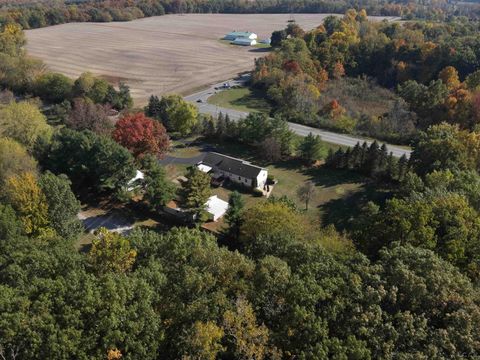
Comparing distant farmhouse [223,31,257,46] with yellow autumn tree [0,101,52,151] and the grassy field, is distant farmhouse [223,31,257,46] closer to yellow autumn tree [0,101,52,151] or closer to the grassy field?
the grassy field

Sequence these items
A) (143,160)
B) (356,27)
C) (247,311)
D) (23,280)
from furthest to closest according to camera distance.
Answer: (356,27)
(143,160)
(23,280)
(247,311)

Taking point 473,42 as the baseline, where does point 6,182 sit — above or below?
below

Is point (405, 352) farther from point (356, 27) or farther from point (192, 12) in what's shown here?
point (192, 12)

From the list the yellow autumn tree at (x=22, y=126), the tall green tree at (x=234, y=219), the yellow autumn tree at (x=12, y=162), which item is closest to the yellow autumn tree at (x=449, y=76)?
the tall green tree at (x=234, y=219)

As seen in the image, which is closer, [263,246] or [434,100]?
[263,246]

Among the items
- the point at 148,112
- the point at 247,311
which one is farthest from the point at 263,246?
the point at 148,112

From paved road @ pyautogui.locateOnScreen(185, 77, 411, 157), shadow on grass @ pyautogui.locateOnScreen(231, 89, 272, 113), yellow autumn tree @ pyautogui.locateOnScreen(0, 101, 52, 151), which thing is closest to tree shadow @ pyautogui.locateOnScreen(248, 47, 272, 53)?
paved road @ pyautogui.locateOnScreen(185, 77, 411, 157)
